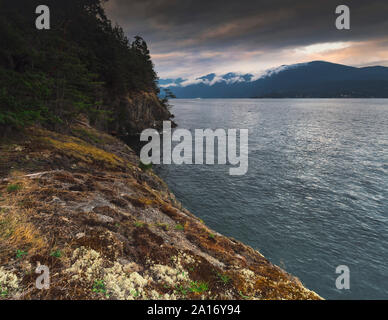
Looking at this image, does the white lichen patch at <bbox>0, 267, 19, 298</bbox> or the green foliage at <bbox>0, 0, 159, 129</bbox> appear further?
the green foliage at <bbox>0, 0, 159, 129</bbox>

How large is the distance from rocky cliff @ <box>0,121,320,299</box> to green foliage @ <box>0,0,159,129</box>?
5.35 m

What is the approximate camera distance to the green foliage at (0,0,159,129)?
13664mm

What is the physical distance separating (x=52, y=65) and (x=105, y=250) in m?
22.6

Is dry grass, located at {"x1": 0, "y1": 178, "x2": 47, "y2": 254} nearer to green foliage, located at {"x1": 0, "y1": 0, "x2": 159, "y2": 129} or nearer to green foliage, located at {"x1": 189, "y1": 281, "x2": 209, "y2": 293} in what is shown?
green foliage, located at {"x1": 189, "y1": 281, "x2": 209, "y2": 293}

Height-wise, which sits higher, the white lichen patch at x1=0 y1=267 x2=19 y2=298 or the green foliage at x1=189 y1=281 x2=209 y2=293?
the white lichen patch at x1=0 y1=267 x2=19 y2=298

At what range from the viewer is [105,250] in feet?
20.3

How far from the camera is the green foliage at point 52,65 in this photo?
44.8ft

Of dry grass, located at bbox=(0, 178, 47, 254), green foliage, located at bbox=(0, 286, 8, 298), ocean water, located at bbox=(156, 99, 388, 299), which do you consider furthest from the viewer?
ocean water, located at bbox=(156, 99, 388, 299)

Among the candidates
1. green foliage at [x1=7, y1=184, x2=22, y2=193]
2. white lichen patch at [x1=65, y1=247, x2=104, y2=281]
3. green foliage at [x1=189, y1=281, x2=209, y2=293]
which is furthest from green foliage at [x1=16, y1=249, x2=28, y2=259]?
green foliage at [x1=189, y1=281, x2=209, y2=293]

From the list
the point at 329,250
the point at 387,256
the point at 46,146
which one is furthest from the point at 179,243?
the point at 387,256

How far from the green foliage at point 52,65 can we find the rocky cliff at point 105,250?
5.35 metres

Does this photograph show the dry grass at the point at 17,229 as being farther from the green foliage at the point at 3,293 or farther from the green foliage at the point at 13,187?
the green foliage at the point at 3,293

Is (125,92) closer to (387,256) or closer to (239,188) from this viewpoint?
(239,188)
